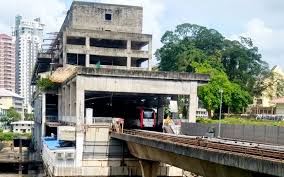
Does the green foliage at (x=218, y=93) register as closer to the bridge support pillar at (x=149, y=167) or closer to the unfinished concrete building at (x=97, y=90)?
the unfinished concrete building at (x=97, y=90)

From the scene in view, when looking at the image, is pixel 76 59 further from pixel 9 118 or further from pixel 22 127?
pixel 9 118

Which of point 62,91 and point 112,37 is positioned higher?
point 112,37

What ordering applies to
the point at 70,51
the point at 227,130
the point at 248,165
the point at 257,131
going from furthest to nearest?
the point at 70,51 → the point at 227,130 → the point at 257,131 → the point at 248,165

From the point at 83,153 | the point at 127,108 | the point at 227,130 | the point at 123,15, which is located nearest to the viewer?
the point at 227,130

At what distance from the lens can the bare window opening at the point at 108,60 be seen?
7719 centimetres

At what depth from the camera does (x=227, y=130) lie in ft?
121

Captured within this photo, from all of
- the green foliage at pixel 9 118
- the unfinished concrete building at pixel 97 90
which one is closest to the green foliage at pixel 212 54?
the unfinished concrete building at pixel 97 90

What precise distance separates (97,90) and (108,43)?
3471 centimetres

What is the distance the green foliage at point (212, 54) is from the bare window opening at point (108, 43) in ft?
50.1

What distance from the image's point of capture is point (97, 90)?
151ft

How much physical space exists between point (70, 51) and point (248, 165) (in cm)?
5748

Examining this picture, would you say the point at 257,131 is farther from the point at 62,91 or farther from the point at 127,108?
the point at 62,91

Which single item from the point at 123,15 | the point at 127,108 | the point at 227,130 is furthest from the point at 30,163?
the point at 227,130

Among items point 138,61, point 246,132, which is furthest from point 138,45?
point 246,132
